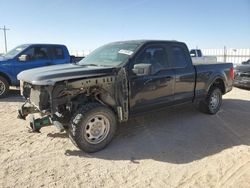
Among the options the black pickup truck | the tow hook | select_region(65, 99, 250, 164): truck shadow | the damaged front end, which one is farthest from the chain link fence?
the tow hook

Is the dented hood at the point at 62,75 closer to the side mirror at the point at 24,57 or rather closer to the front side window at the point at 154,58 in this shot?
the front side window at the point at 154,58

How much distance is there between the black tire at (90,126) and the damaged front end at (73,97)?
0.19 m

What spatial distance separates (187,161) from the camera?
12.8 feet

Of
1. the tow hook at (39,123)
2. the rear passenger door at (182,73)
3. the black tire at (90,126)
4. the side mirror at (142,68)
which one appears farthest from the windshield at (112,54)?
the tow hook at (39,123)

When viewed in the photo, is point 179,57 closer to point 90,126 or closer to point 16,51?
point 90,126

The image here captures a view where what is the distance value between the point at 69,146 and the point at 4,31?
179 feet

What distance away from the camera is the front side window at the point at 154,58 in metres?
4.73

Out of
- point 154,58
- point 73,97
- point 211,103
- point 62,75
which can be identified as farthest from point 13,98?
point 211,103

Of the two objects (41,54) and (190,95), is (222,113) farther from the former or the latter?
(41,54)

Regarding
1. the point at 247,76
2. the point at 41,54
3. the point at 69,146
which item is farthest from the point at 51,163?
the point at 247,76

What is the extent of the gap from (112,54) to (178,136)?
2.12 metres

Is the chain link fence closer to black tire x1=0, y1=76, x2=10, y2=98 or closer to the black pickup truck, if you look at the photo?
the black pickup truck

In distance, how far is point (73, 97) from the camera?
4168 millimetres

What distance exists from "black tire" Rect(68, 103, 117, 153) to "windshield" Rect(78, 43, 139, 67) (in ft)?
3.06
